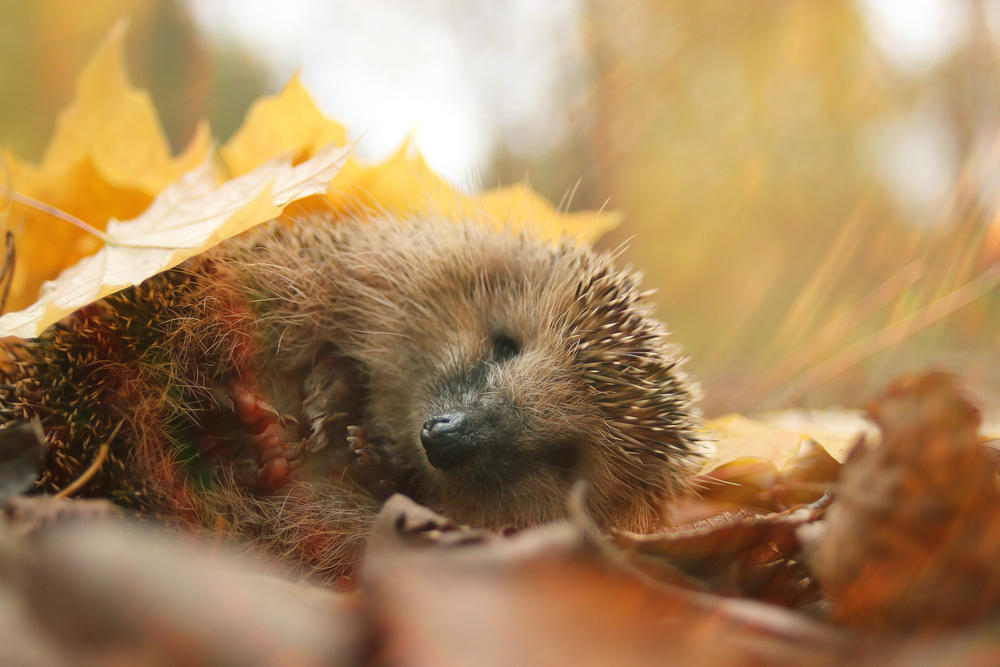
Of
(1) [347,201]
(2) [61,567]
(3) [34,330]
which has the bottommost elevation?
(2) [61,567]

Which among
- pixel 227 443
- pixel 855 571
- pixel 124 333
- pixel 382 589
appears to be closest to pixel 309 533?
pixel 227 443

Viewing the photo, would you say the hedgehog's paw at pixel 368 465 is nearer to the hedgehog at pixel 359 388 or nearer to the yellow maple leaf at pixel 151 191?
the hedgehog at pixel 359 388

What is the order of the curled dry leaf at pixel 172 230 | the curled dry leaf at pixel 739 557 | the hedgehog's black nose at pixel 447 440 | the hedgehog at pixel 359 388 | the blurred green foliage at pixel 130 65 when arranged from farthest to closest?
the blurred green foliage at pixel 130 65
the hedgehog's black nose at pixel 447 440
the hedgehog at pixel 359 388
the curled dry leaf at pixel 172 230
the curled dry leaf at pixel 739 557

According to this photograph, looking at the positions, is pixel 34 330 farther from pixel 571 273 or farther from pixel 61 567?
pixel 571 273

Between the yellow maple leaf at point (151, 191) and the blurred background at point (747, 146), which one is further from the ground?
the blurred background at point (747, 146)

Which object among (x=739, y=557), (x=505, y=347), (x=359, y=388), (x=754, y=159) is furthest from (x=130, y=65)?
(x=739, y=557)

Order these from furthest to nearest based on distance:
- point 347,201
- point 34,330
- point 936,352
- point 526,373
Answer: point 936,352
point 347,201
point 526,373
point 34,330

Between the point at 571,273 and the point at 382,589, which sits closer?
the point at 382,589

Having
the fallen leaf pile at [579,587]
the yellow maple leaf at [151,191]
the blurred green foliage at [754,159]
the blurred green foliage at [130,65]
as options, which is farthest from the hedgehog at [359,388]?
the blurred green foliage at [130,65]
